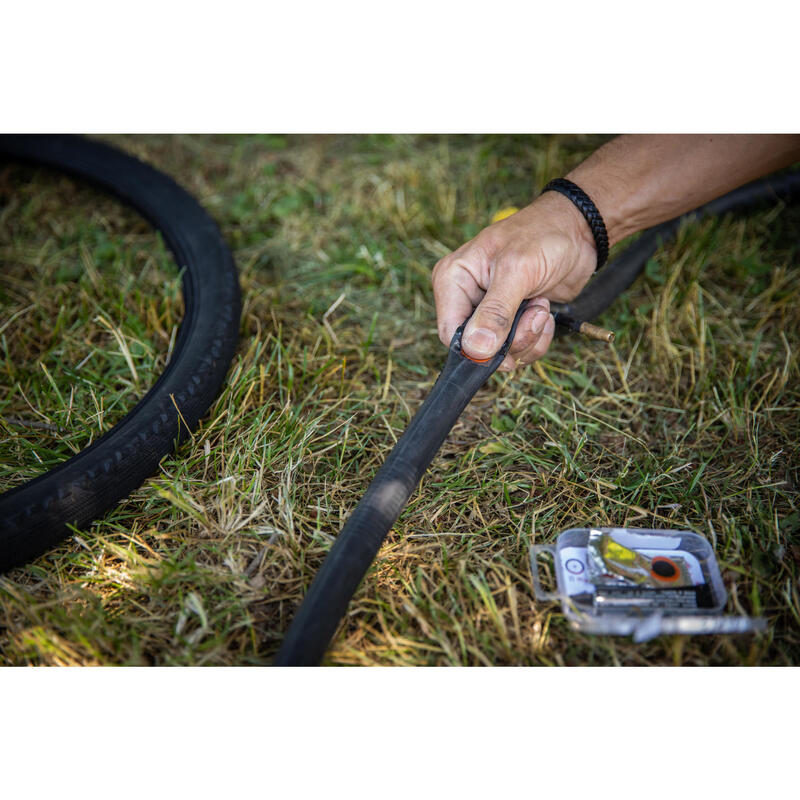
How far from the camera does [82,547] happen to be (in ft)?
5.26

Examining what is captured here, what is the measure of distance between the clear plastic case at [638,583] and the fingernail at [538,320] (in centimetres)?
57

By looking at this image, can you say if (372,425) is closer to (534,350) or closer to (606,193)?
(534,350)

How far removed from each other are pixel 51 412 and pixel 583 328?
5.39 ft

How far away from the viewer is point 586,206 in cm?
189

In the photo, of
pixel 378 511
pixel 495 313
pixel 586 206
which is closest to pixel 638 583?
pixel 378 511

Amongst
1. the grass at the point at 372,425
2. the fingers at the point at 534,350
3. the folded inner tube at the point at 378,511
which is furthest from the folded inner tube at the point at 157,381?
the fingers at the point at 534,350

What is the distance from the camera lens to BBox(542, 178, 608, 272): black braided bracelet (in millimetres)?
1898

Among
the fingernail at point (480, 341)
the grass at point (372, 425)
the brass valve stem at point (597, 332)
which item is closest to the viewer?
the grass at point (372, 425)

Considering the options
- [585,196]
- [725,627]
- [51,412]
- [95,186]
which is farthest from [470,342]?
[95,186]

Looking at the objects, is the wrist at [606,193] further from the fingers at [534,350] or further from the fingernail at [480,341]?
the fingernail at [480,341]

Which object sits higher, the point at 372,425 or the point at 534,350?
the point at 534,350

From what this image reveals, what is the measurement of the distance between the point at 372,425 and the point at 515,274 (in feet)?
2.08

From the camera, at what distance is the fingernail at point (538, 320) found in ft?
5.73

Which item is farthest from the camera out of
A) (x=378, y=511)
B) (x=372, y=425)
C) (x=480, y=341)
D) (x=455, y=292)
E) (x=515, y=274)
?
(x=372, y=425)
